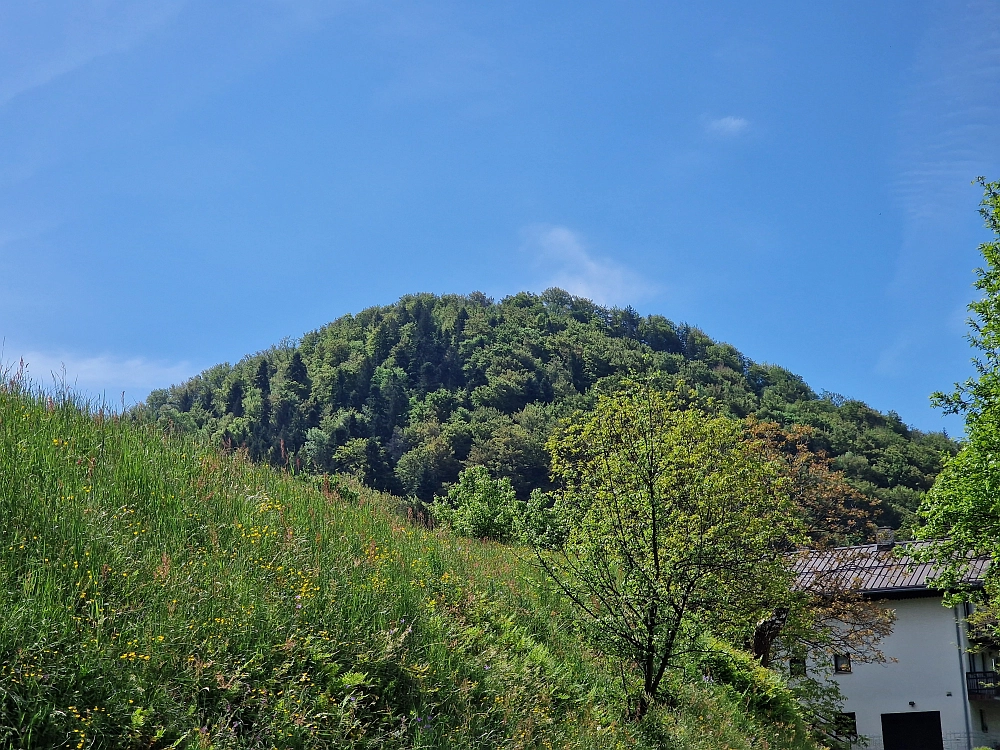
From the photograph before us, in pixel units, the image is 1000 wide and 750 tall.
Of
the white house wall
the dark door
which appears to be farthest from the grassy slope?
the dark door

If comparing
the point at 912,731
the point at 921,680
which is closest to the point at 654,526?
the point at 921,680

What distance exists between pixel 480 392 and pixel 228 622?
87.3 meters

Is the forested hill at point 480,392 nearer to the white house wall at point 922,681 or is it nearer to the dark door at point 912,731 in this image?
the white house wall at point 922,681

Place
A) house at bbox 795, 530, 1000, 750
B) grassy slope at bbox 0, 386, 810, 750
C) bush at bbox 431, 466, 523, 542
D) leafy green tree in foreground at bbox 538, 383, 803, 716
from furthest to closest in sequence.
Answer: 1. house at bbox 795, 530, 1000, 750
2. bush at bbox 431, 466, 523, 542
3. leafy green tree in foreground at bbox 538, 383, 803, 716
4. grassy slope at bbox 0, 386, 810, 750

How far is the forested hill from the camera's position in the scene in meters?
67.3

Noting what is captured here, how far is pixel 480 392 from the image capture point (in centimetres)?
9381

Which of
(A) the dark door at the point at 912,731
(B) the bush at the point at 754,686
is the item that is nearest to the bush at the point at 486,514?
(B) the bush at the point at 754,686

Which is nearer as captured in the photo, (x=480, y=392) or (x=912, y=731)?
(x=912, y=731)

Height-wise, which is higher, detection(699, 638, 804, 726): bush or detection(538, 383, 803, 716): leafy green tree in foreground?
detection(538, 383, 803, 716): leafy green tree in foreground

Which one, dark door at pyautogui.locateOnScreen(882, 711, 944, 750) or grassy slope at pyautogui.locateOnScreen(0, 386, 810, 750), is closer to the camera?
grassy slope at pyautogui.locateOnScreen(0, 386, 810, 750)

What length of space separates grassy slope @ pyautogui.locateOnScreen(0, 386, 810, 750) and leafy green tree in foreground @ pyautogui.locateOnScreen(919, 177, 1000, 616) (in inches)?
479

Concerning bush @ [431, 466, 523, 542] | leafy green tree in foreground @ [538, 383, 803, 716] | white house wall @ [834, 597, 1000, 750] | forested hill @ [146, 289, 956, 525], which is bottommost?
white house wall @ [834, 597, 1000, 750]

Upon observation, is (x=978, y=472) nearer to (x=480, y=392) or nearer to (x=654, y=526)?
(x=654, y=526)

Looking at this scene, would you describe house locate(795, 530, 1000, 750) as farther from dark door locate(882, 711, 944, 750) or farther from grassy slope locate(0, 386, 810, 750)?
grassy slope locate(0, 386, 810, 750)
